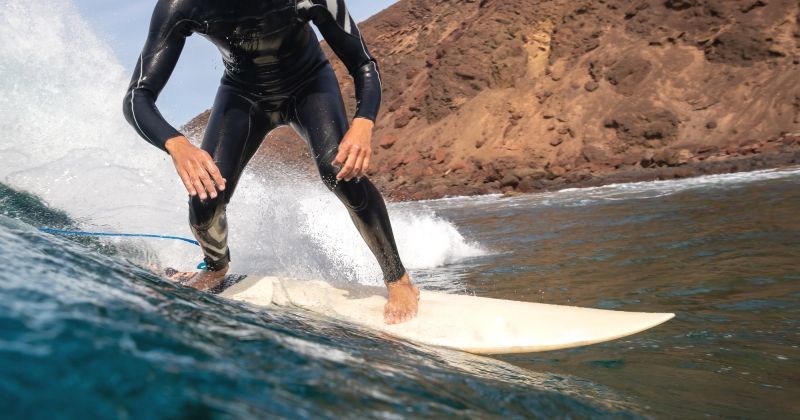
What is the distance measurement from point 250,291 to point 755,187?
9203 mm

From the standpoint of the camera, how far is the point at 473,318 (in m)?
2.76

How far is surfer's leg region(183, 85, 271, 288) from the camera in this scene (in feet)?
10.8

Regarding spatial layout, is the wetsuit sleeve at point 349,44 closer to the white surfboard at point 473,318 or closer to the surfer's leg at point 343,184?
the surfer's leg at point 343,184

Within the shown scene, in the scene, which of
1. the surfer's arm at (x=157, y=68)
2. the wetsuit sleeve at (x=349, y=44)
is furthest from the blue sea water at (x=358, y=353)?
the wetsuit sleeve at (x=349, y=44)

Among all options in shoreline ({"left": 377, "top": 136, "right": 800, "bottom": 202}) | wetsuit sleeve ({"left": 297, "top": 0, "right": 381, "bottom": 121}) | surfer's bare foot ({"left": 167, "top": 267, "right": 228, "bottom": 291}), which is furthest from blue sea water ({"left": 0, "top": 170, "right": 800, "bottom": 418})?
shoreline ({"left": 377, "top": 136, "right": 800, "bottom": 202})

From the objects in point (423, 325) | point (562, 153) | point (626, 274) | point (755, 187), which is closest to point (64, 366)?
point (423, 325)

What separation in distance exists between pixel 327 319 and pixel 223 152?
1.24 m

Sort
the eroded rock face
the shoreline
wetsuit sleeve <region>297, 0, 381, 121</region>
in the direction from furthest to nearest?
the eroded rock face, the shoreline, wetsuit sleeve <region>297, 0, 381, 121</region>

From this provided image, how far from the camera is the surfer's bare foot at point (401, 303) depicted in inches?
113

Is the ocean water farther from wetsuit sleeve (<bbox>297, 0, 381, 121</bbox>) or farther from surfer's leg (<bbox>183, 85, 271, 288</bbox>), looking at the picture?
wetsuit sleeve (<bbox>297, 0, 381, 121</bbox>)

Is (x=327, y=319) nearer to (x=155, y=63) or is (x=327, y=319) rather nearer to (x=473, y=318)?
(x=473, y=318)

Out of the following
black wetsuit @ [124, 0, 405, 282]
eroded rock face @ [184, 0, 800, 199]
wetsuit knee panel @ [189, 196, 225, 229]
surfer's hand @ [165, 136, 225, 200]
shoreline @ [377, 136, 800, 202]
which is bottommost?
wetsuit knee panel @ [189, 196, 225, 229]

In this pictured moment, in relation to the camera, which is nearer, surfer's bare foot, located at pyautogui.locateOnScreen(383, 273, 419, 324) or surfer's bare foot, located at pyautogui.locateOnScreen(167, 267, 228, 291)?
surfer's bare foot, located at pyautogui.locateOnScreen(383, 273, 419, 324)

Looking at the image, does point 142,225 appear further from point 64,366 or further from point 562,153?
point 562,153
